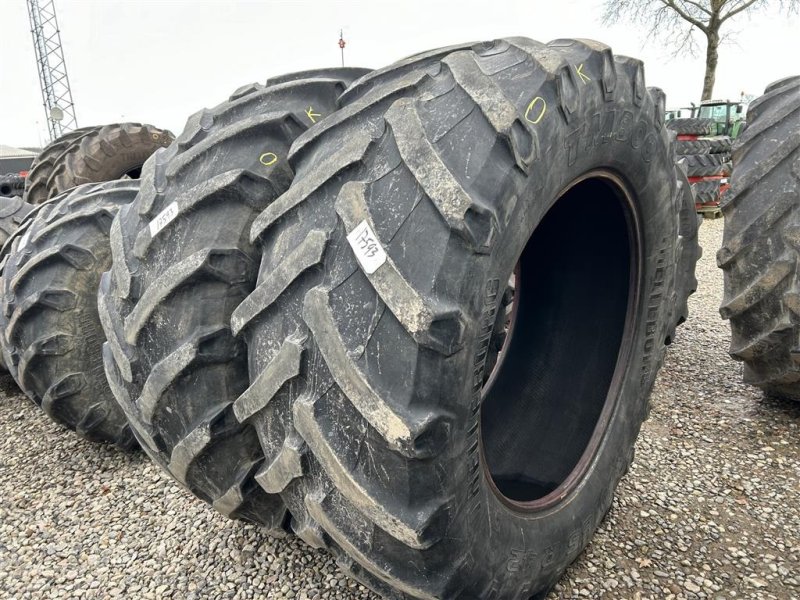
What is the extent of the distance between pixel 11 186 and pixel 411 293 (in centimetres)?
890

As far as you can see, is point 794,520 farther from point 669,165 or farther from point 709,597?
point 669,165

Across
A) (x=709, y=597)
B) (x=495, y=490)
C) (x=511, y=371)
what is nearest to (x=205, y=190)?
(x=495, y=490)

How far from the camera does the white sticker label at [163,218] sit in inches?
56.7

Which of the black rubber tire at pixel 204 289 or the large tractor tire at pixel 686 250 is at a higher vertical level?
the black rubber tire at pixel 204 289

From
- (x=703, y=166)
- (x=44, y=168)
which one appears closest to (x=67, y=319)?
(x=44, y=168)

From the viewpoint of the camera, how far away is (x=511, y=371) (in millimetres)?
2486

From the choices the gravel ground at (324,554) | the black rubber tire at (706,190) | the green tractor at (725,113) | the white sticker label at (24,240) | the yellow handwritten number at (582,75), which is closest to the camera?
the yellow handwritten number at (582,75)

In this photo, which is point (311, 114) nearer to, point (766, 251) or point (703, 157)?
point (766, 251)

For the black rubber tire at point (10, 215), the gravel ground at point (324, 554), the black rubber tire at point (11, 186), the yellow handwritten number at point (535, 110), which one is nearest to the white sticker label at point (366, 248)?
the yellow handwritten number at point (535, 110)

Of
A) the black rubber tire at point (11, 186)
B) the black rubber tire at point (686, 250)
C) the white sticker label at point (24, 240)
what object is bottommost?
the black rubber tire at point (11, 186)

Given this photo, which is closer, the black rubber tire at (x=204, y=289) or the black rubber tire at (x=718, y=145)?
the black rubber tire at (x=204, y=289)

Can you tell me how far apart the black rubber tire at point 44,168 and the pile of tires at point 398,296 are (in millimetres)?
5128

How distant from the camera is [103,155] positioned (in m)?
5.59

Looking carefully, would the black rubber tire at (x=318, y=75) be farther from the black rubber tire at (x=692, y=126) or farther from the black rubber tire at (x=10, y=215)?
the black rubber tire at (x=692, y=126)
